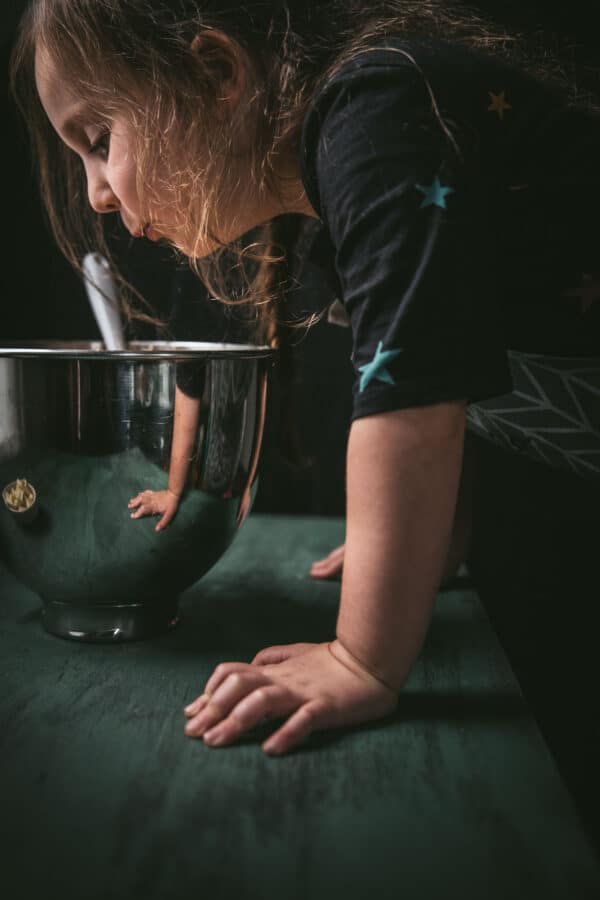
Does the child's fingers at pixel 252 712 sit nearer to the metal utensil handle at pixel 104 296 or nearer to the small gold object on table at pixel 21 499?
the small gold object on table at pixel 21 499

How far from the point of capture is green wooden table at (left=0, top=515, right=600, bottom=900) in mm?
330

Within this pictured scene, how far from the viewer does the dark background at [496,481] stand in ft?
2.64

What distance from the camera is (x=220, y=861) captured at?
34 centimetres

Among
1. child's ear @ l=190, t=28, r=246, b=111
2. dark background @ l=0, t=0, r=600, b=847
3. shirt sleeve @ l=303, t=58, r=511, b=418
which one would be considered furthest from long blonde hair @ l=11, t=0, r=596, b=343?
dark background @ l=0, t=0, r=600, b=847

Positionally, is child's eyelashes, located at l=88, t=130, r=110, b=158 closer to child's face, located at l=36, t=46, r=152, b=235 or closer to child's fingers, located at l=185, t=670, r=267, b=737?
child's face, located at l=36, t=46, r=152, b=235

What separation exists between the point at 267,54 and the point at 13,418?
0.36 m

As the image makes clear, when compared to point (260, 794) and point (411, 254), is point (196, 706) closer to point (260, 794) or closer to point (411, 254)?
point (260, 794)

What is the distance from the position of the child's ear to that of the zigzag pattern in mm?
319

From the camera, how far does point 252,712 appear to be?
442 mm

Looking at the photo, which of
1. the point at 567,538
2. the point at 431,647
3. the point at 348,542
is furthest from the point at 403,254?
the point at 567,538

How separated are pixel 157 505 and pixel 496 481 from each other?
544 mm

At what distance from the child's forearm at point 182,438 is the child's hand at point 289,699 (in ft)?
0.44

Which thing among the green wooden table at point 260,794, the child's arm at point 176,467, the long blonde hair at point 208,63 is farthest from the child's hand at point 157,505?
the long blonde hair at point 208,63

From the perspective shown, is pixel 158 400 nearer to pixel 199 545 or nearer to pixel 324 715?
pixel 199 545
